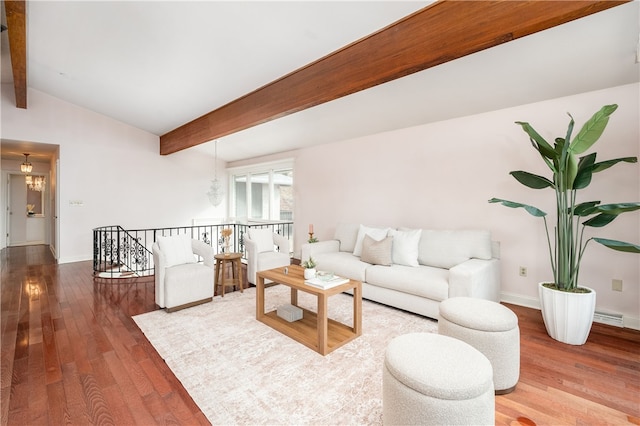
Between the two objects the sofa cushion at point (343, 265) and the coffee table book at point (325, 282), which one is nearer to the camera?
the coffee table book at point (325, 282)

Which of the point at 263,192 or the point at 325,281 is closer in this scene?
→ the point at 325,281

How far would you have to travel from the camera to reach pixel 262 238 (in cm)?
468

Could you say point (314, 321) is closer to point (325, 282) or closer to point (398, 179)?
point (325, 282)

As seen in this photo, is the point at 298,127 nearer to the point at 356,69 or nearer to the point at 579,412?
the point at 356,69

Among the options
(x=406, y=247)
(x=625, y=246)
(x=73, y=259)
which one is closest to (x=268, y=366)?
(x=406, y=247)

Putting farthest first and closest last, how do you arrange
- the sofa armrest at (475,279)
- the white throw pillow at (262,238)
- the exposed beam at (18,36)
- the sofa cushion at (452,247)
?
the white throw pillow at (262,238)
the sofa cushion at (452,247)
the sofa armrest at (475,279)
the exposed beam at (18,36)

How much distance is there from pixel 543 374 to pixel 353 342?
1484 millimetres

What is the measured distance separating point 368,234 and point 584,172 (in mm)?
2468

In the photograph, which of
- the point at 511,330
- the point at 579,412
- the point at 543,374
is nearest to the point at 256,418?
the point at 511,330

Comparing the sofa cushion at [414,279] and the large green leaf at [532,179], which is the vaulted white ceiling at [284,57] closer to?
the large green leaf at [532,179]

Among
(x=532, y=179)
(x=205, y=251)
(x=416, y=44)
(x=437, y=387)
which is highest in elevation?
(x=416, y=44)

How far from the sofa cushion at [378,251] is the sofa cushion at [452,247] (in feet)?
1.48

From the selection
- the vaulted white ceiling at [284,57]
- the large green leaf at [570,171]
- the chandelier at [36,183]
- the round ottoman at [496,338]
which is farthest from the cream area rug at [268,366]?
the chandelier at [36,183]

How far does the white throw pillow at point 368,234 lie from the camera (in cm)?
412
